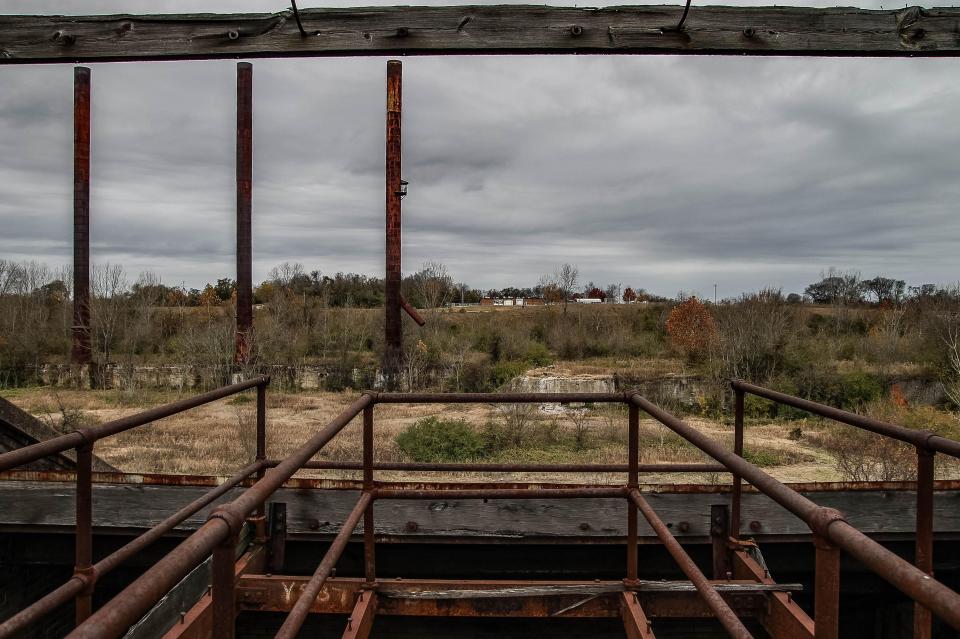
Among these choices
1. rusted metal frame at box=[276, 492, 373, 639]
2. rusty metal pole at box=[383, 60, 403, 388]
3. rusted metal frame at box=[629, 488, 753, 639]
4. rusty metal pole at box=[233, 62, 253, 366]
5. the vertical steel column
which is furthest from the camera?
the vertical steel column

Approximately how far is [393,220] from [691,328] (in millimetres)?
15669

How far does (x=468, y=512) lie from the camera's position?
13.7 ft

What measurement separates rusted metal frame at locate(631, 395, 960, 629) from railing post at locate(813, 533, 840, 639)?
2.9 inches

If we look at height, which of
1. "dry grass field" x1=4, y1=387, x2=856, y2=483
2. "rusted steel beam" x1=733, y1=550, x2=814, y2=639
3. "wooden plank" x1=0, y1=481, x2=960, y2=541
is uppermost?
"wooden plank" x1=0, y1=481, x2=960, y2=541

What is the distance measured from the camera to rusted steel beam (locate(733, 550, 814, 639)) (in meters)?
2.91

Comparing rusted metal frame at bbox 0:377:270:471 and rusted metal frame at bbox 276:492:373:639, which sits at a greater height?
rusted metal frame at bbox 0:377:270:471

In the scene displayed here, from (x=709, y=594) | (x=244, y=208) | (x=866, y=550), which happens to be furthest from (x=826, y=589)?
(x=244, y=208)

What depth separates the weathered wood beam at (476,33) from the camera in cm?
279

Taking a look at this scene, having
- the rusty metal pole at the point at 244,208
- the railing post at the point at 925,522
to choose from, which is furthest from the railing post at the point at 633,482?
the rusty metal pole at the point at 244,208

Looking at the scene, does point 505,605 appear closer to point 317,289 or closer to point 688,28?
point 688,28

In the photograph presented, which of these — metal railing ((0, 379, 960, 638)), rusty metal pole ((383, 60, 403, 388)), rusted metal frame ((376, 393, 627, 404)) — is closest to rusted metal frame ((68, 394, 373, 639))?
metal railing ((0, 379, 960, 638))

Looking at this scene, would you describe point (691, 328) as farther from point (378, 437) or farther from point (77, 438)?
point (77, 438)

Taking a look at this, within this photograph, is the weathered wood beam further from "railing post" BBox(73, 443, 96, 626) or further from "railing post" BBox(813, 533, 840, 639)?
"railing post" BBox(813, 533, 840, 639)

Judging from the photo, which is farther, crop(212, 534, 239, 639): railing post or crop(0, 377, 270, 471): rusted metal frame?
crop(0, 377, 270, 471): rusted metal frame
